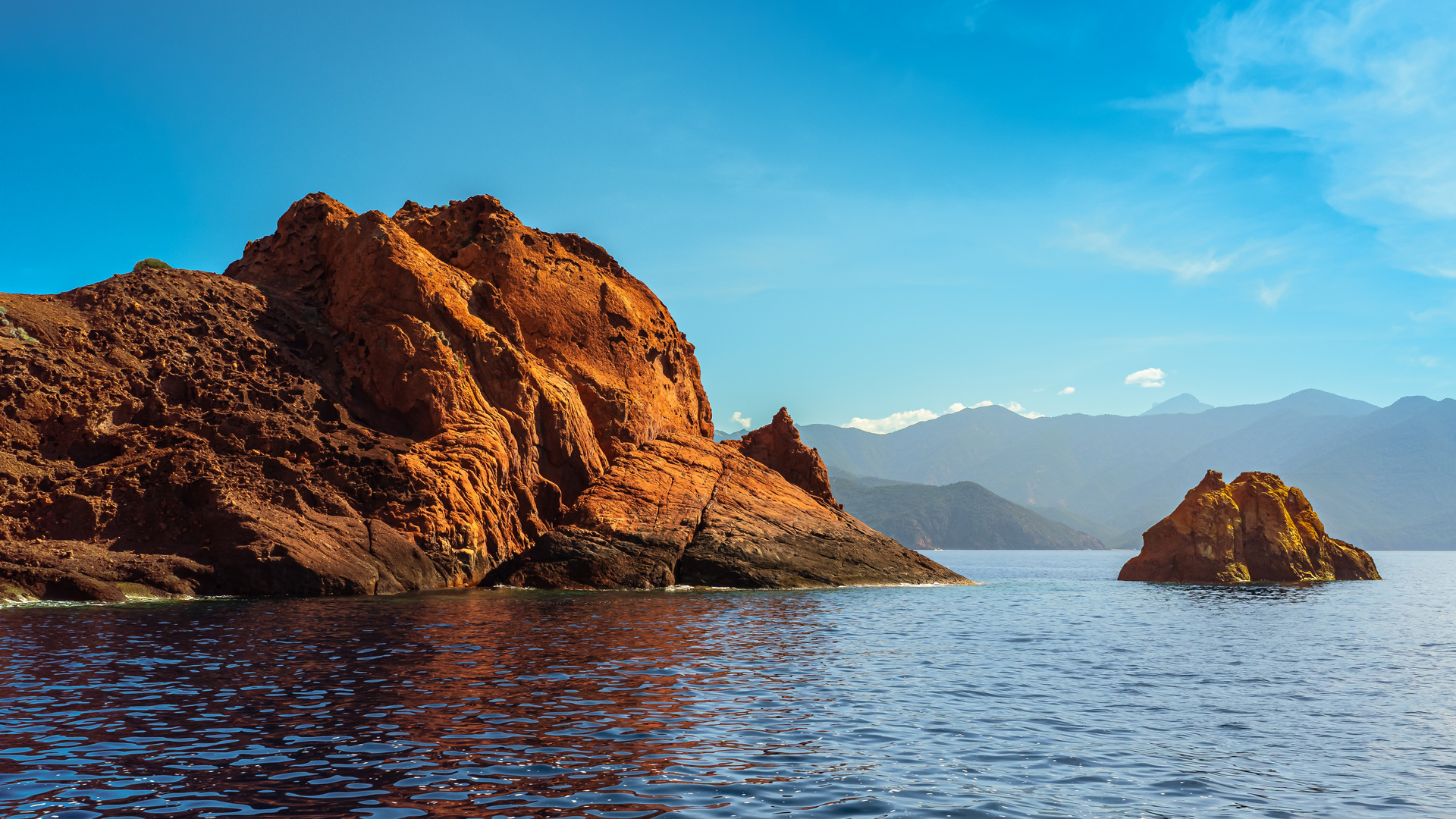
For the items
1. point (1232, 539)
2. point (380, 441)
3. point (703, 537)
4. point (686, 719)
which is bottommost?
point (686, 719)

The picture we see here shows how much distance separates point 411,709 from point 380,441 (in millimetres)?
34951

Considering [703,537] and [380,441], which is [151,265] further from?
[703,537]

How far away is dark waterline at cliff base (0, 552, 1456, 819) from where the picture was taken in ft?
36.4

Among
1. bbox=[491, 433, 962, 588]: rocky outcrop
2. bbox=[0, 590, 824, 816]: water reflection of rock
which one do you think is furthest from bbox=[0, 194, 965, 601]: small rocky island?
bbox=[0, 590, 824, 816]: water reflection of rock

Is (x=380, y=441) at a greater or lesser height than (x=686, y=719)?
greater

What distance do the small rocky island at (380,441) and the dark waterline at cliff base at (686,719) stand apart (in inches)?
316

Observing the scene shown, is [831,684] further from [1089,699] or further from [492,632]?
[492,632]

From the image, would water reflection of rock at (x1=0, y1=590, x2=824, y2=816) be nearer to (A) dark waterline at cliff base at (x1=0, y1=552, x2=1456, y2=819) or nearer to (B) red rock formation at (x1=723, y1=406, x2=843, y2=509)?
(A) dark waterline at cliff base at (x1=0, y1=552, x2=1456, y2=819)

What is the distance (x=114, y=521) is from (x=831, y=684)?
33.8m

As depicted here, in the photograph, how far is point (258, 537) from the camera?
3831 cm

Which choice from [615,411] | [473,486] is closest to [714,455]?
[615,411]

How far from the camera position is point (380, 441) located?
4797 cm

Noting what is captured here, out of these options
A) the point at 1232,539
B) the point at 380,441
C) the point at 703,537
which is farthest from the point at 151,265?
the point at 1232,539

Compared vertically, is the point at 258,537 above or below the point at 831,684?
above
